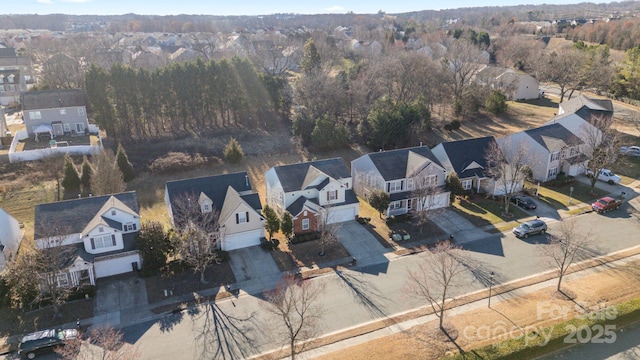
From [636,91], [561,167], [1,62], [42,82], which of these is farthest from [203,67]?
[636,91]

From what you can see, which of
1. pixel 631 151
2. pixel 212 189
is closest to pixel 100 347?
pixel 212 189

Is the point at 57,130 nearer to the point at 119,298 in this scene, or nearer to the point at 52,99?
the point at 52,99

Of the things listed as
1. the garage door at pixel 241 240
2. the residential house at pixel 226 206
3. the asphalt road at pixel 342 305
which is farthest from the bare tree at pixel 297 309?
the residential house at pixel 226 206

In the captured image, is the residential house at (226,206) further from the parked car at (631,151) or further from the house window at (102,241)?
the parked car at (631,151)

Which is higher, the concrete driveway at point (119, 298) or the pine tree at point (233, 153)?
the pine tree at point (233, 153)

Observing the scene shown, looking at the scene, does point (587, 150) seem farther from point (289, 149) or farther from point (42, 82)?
point (42, 82)

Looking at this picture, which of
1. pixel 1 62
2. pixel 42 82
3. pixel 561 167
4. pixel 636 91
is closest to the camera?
pixel 561 167
